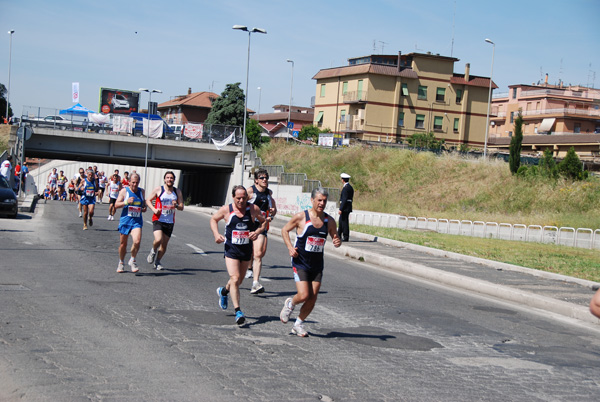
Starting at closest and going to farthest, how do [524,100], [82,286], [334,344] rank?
1. [334,344]
2. [82,286]
3. [524,100]

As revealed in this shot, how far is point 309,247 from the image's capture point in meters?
7.78

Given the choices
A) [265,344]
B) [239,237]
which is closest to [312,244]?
[239,237]

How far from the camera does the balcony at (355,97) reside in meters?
71.0

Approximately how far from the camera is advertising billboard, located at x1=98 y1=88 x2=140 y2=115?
249 ft

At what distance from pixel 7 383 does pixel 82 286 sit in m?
5.16

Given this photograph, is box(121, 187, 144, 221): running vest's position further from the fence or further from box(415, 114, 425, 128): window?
box(415, 114, 425, 128): window

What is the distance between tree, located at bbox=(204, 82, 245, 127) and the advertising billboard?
10.4m

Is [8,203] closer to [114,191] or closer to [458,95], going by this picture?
[114,191]

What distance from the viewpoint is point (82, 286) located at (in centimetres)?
1041

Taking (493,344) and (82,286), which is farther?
(82,286)

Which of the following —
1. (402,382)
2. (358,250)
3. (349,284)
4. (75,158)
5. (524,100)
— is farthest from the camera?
(524,100)

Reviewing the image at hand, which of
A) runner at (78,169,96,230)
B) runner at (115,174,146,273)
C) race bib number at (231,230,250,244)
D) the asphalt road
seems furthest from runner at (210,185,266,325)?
runner at (78,169,96,230)

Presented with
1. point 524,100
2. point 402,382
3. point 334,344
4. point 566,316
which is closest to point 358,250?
point 566,316

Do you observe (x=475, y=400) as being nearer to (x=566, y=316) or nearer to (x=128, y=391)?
(x=128, y=391)
